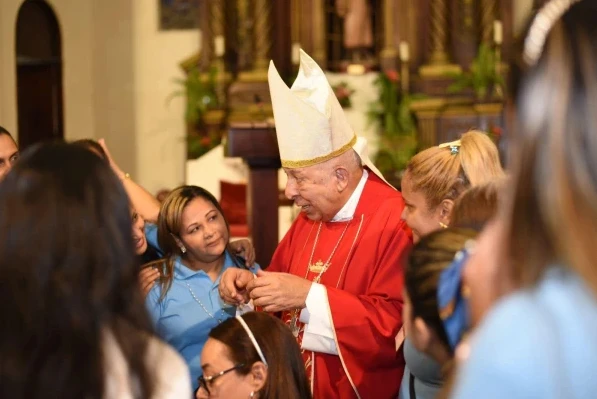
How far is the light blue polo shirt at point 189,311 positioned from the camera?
3.29 metres

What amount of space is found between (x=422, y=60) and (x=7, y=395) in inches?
322

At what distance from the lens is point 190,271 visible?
135 inches

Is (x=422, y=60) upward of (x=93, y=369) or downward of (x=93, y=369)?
upward

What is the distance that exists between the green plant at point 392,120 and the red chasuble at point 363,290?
507 cm

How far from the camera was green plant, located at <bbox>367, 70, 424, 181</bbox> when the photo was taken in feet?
28.3

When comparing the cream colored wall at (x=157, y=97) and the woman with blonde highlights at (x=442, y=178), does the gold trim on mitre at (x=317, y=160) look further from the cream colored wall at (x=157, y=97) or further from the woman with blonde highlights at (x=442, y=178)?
the cream colored wall at (x=157, y=97)

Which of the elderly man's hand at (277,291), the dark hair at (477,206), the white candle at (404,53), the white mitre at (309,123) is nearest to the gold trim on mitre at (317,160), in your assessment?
the white mitre at (309,123)

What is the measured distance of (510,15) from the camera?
359 inches

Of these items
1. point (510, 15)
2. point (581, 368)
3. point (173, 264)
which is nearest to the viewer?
point (581, 368)

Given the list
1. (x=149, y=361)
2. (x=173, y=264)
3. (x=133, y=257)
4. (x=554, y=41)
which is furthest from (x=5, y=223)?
(x=173, y=264)

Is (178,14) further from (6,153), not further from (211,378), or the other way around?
(211,378)

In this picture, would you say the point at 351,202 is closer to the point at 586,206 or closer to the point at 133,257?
the point at 133,257

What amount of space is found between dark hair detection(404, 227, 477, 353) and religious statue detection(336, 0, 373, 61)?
766cm

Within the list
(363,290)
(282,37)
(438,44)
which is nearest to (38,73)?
(282,37)
